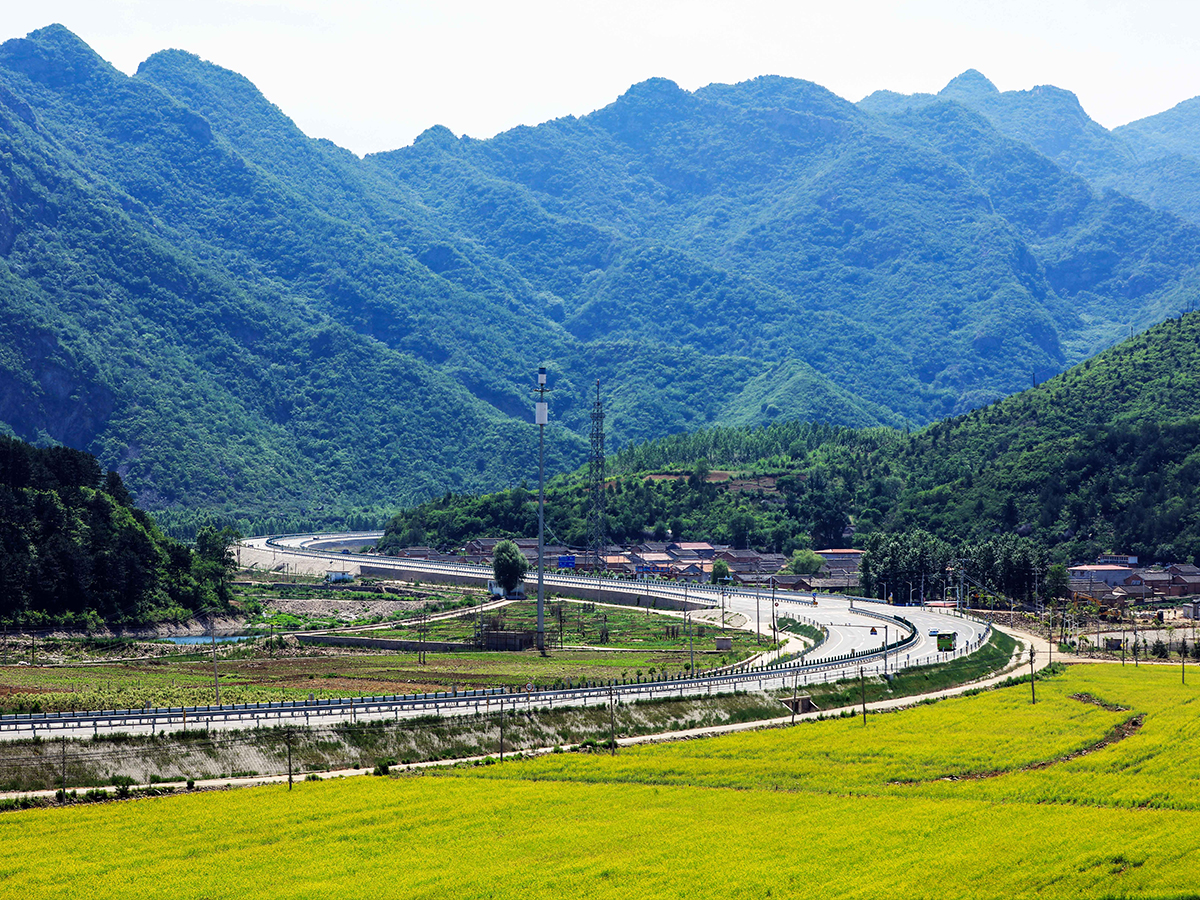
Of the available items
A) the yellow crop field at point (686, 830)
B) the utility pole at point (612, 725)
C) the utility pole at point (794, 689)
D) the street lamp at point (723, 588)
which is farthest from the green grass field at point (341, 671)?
the yellow crop field at point (686, 830)

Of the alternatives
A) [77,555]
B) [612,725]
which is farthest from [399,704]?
[77,555]

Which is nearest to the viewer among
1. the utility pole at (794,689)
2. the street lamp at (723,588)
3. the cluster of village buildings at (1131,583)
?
the utility pole at (794,689)

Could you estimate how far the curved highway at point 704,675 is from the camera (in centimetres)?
6206

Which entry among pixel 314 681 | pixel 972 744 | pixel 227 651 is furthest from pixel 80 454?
pixel 972 744

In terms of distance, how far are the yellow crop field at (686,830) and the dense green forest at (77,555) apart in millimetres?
67180

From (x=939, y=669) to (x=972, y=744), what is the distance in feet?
101

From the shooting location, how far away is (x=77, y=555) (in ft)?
387

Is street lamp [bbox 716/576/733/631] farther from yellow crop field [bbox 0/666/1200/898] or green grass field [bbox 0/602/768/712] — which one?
yellow crop field [bbox 0/666/1200/898]

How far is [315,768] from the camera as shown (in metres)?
60.2

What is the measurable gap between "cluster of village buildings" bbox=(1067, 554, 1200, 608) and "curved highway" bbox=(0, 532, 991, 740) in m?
20.0

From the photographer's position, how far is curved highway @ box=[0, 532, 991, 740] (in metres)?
62.1

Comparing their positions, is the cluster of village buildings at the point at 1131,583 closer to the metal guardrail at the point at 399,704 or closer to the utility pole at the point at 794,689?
the utility pole at the point at 794,689

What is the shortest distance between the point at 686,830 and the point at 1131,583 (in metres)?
125

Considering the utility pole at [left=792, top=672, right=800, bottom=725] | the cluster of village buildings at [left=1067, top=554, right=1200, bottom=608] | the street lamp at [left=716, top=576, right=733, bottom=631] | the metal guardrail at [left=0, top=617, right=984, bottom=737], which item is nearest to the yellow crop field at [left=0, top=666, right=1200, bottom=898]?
the metal guardrail at [left=0, top=617, right=984, bottom=737]
